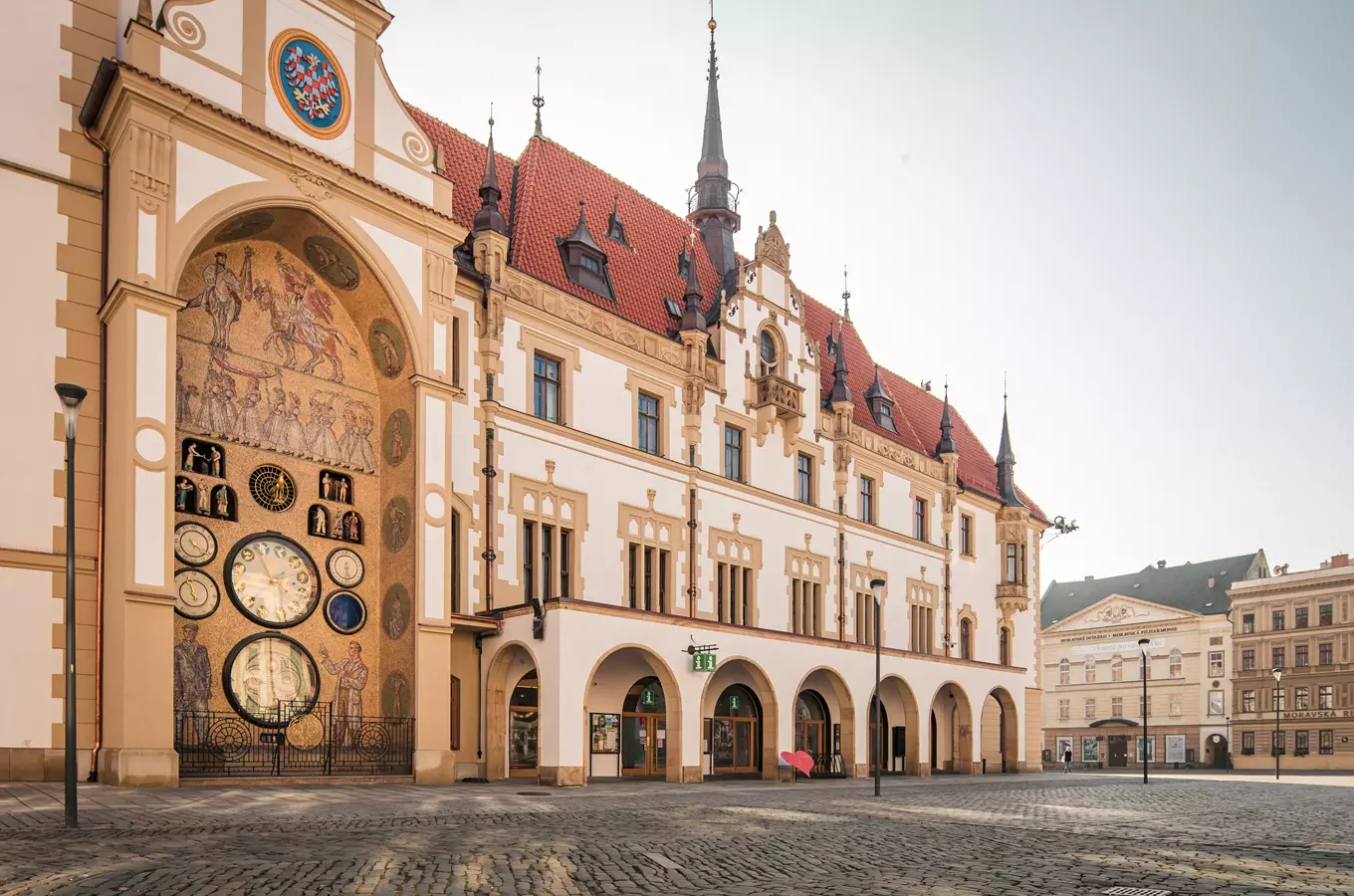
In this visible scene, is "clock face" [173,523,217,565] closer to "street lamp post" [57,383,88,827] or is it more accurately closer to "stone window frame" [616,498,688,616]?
"street lamp post" [57,383,88,827]

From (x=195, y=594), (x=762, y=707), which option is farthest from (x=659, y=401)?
(x=195, y=594)

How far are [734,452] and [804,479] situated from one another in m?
4.09

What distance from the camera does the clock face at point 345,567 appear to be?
2323 cm

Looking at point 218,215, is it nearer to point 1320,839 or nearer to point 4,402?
point 4,402

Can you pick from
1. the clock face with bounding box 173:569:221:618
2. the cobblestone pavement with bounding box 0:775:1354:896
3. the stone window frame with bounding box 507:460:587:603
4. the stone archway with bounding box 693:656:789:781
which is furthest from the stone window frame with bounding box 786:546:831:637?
the clock face with bounding box 173:569:221:618

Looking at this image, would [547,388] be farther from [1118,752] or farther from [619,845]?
[1118,752]

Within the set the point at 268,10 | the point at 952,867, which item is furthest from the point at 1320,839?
the point at 268,10

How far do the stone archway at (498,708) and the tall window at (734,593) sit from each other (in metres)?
8.57

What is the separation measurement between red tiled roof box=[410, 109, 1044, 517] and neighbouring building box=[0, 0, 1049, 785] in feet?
0.50

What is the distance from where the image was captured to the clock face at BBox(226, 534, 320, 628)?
70.7ft

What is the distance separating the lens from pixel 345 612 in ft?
76.2

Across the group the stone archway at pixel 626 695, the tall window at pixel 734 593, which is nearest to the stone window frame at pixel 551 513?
the stone archway at pixel 626 695

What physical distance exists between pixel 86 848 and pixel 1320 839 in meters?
15.0

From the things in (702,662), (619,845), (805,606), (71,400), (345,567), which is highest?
(71,400)
